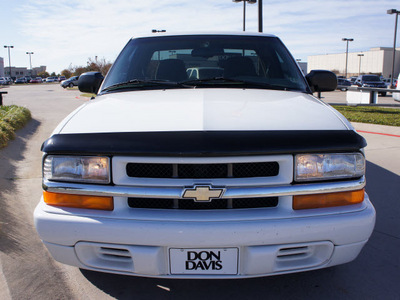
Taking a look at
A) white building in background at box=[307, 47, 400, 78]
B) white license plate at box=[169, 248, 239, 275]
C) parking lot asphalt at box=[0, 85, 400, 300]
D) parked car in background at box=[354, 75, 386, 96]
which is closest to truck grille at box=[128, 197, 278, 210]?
white license plate at box=[169, 248, 239, 275]

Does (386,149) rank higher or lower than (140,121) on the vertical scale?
lower

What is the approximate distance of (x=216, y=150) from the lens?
1913mm

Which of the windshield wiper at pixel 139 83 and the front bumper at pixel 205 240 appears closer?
the front bumper at pixel 205 240

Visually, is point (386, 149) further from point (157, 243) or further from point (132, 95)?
point (157, 243)

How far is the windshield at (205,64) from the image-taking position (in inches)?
124

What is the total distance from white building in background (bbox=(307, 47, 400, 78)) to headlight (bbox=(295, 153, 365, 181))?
85031 mm

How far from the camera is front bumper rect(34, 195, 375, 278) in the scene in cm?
192

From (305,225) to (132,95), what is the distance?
63.9 inches

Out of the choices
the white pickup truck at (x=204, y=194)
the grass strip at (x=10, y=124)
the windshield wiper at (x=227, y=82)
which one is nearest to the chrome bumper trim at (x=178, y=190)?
the white pickup truck at (x=204, y=194)

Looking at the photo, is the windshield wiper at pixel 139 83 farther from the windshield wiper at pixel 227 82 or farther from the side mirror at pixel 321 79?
the side mirror at pixel 321 79

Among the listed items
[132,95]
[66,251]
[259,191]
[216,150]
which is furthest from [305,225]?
[132,95]

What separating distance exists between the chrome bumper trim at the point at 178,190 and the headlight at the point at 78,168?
0.03m

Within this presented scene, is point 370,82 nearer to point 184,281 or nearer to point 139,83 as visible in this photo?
point 139,83

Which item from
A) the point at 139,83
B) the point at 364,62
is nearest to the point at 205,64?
the point at 139,83
